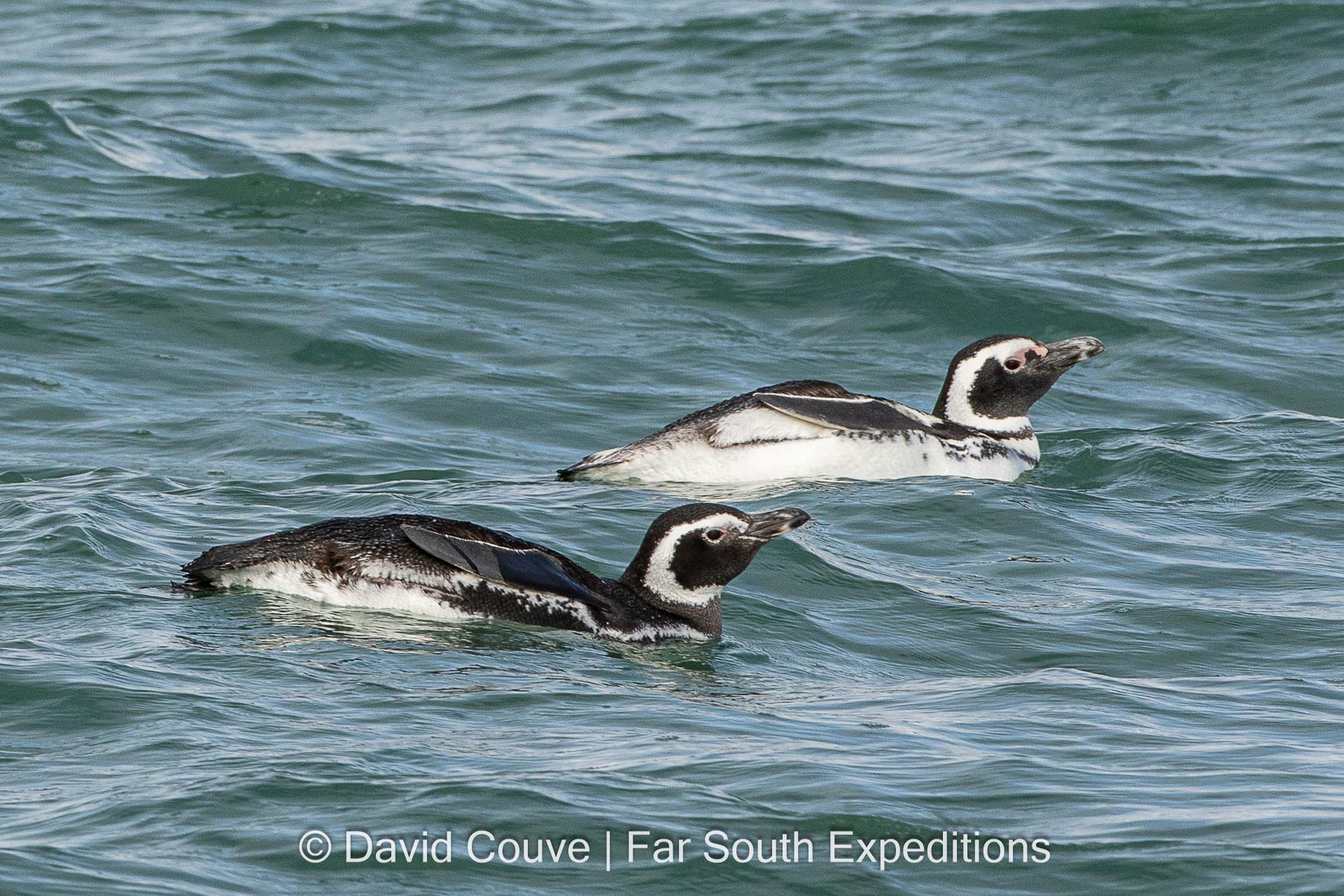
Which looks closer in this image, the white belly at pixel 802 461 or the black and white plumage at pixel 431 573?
the black and white plumage at pixel 431 573

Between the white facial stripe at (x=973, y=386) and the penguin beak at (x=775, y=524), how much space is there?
175 inches

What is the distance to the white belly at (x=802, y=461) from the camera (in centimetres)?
1216

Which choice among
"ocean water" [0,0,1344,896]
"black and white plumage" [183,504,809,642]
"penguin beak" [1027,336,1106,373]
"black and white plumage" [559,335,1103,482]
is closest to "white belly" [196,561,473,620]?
"black and white plumage" [183,504,809,642]

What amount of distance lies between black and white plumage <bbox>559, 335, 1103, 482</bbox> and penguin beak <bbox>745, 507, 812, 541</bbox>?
2.79 metres

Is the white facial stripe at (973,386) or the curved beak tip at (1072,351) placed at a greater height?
the curved beak tip at (1072,351)

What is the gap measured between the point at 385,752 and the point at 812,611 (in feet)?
10.7

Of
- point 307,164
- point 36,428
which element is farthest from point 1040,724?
point 307,164

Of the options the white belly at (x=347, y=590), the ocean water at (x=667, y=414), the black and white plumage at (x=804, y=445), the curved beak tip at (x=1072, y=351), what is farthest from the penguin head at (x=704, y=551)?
the curved beak tip at (x=1072, y=351)

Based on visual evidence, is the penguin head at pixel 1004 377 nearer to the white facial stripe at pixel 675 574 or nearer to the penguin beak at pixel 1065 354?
the penguin beak at pixel 1065 354

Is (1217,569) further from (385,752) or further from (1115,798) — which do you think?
(385,752)

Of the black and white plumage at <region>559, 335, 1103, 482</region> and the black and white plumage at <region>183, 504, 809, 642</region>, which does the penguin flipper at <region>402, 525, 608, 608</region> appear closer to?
the black and white plumage at <region>183, 504, 809, 642</region>

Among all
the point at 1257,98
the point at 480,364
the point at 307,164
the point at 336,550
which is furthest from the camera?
the point at 1257,98

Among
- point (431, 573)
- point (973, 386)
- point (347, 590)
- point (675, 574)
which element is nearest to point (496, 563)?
point (431, 573)

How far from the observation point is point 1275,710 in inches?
324
